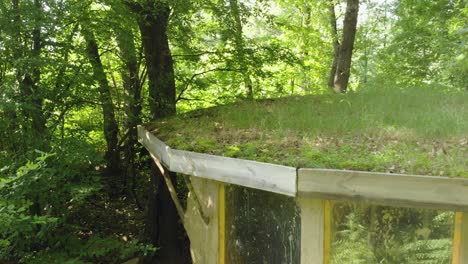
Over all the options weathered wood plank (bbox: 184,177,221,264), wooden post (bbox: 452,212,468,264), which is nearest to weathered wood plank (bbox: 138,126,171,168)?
weathered wood plank (bbox: 184,177,221,264)

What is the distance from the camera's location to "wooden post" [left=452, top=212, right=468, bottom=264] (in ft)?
8.60

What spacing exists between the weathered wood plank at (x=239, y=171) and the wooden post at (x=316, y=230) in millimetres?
253

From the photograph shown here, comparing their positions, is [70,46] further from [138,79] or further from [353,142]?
[353,142]

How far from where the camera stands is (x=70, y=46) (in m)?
4.59

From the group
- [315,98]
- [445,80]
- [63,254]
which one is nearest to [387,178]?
[63,254]

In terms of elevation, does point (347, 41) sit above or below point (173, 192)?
above

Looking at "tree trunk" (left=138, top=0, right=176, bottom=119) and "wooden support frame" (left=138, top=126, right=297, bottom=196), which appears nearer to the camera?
"wooden support frame" (left=138, top=126, right=297, bottom=196)

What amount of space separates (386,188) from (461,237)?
65cm

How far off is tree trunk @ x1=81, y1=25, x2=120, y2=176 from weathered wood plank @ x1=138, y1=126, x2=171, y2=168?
0.73m

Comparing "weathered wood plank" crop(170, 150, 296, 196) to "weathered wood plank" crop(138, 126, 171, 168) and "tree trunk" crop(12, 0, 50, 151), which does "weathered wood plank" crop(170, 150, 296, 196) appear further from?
"tree trunk" crop(12, 0, 50, 151)

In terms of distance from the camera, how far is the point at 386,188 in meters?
2.53

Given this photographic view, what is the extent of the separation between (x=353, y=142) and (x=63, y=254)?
307 cm

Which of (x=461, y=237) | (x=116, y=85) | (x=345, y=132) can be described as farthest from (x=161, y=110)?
Answer: (x=461, y=237)

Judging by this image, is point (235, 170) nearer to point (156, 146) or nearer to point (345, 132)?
point (345, 132)
